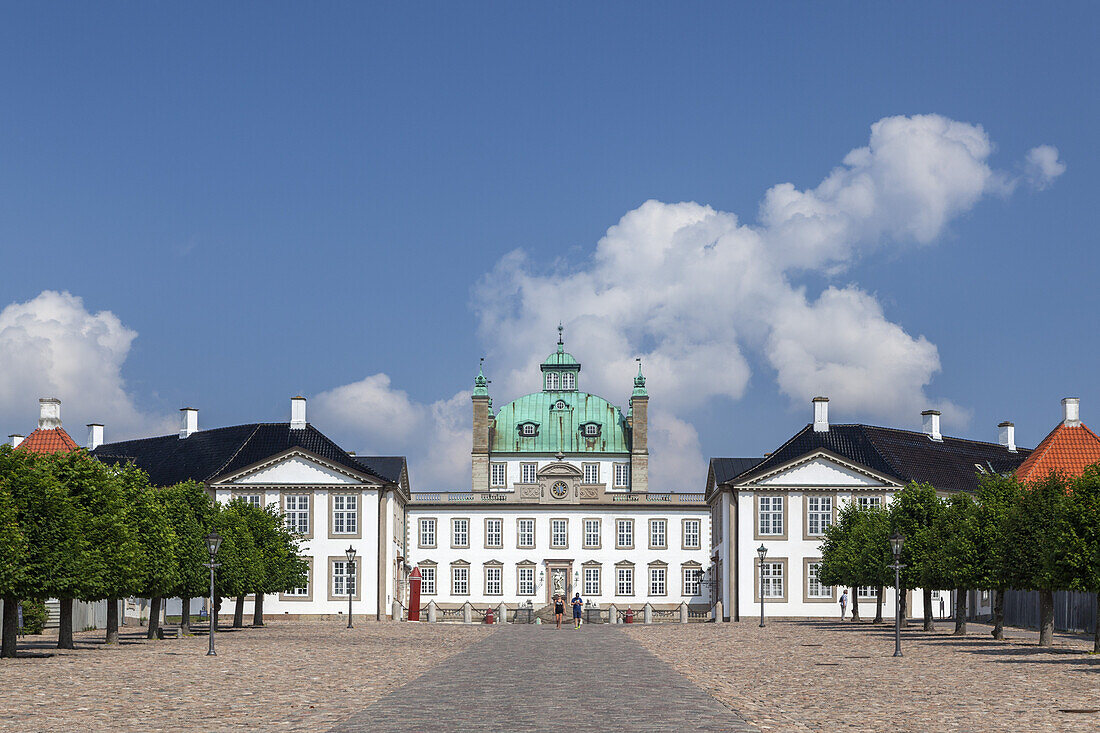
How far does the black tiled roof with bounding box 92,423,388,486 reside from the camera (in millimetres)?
Answer: 82188

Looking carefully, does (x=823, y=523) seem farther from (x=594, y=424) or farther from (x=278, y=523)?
(x=594, y=424)

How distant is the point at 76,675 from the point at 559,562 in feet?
221

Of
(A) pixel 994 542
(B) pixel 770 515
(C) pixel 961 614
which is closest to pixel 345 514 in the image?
(B) pixel 770 515

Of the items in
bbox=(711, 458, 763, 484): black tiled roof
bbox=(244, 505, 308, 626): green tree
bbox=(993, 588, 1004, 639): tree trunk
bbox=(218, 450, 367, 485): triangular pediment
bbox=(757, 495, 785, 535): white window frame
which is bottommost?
bbox=(993, 588, 1004, 639): tree trunk

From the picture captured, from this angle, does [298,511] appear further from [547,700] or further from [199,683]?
[547,700]

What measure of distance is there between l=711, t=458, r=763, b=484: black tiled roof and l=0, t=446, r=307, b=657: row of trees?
5187 cm

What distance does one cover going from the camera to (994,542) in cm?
4650

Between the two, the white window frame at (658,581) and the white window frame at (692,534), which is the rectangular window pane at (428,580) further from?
the white window frame at (692,534)

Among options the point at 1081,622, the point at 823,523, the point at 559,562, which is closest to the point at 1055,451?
the point at 823,523

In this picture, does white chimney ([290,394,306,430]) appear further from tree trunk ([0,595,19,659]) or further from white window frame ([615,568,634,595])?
tree trunk ([0,595,19,659])

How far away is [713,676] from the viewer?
28500 mm

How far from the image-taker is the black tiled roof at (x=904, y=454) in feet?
266

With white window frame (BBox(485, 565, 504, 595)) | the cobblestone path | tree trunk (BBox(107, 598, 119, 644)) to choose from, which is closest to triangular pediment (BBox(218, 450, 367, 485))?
white window frame (BBox(485, 565, 504, 595))

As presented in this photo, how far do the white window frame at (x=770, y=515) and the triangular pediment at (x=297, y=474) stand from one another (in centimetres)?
2357
